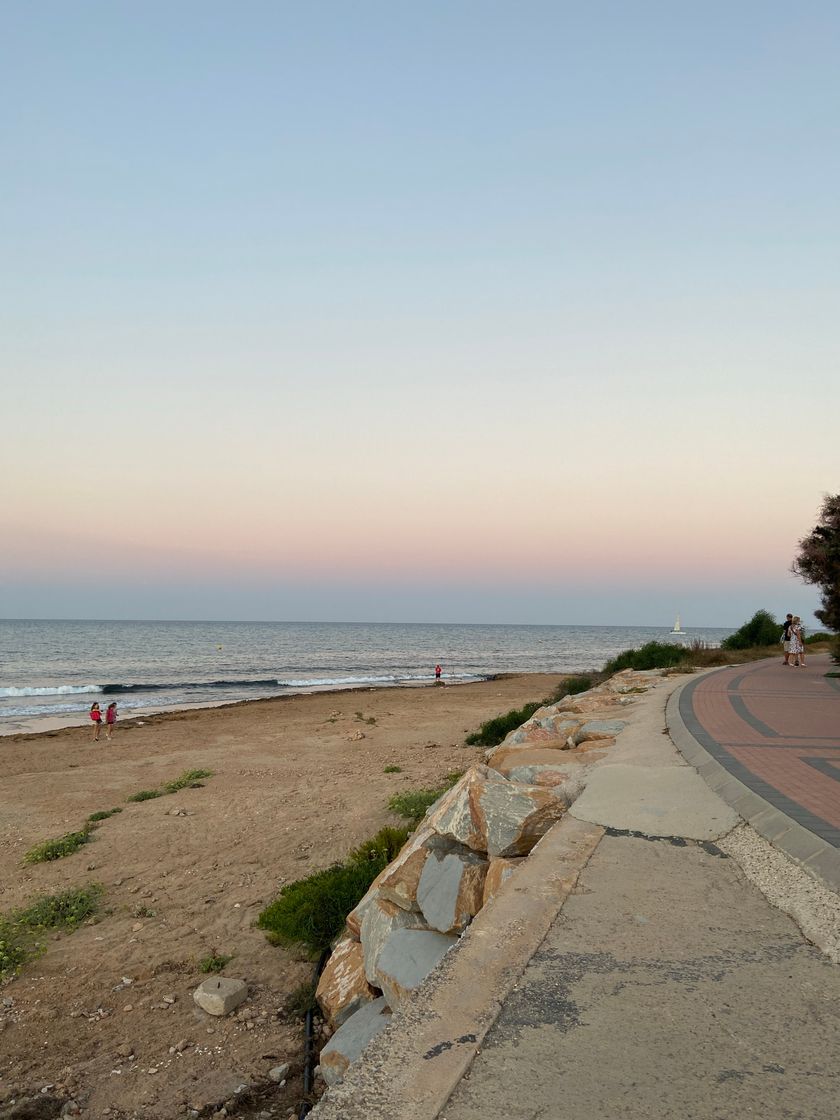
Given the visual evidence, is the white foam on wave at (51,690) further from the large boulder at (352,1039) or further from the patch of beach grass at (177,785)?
the large boulder at (352,1039)

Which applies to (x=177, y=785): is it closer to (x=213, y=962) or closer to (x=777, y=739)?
(x=213, y=962)

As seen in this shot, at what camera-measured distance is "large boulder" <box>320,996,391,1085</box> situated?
13.5 feet

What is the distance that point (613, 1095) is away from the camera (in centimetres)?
222

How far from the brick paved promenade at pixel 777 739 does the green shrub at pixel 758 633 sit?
1872cm

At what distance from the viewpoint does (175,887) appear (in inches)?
308

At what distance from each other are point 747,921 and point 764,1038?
117cm

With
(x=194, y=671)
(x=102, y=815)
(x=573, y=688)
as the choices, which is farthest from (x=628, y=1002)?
(x=194, y=671)

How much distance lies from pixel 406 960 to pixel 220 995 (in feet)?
5.67

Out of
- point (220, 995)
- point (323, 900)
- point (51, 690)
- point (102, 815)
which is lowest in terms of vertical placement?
point (51, 690)

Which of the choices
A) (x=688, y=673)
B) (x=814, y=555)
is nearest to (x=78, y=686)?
(x=688, y=673)

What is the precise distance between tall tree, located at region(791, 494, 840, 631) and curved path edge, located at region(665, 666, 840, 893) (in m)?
13.1

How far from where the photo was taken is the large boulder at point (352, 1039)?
4102 mm

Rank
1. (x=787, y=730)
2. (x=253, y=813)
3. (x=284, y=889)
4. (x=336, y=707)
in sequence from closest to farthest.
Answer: (x=284, y=889), (x=787, y=730), (x=253, y=813), (x=336, y=707)

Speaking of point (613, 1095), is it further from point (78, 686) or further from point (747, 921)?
point (78, 686)
